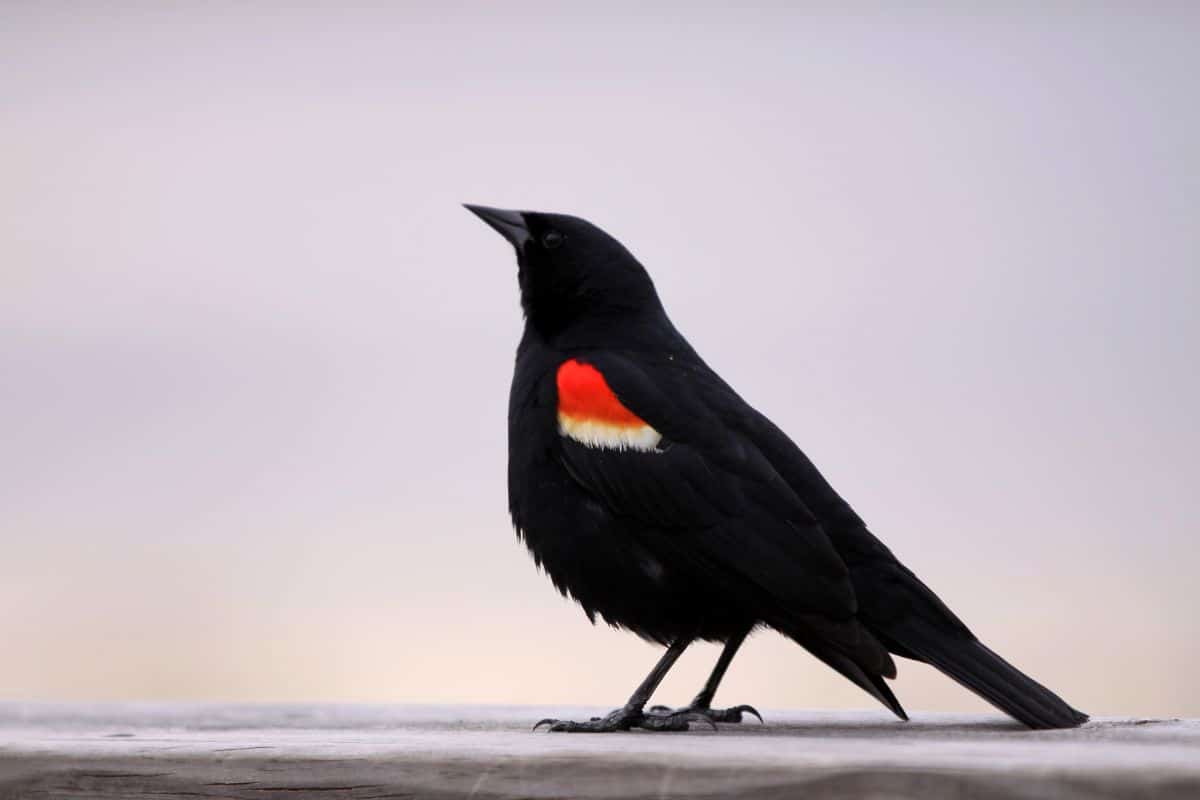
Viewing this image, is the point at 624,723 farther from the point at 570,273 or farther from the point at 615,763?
the point at 570,273

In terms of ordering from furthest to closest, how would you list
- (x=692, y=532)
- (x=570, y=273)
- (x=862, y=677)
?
(x=570, y=273)
(x=692, y=532)
(x=862, y=677)

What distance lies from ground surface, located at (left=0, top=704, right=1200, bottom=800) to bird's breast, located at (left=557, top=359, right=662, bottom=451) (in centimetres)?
83

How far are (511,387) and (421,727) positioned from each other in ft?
3.50

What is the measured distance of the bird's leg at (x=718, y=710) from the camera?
4.02 m

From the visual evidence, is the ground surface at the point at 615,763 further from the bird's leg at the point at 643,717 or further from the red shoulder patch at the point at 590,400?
A: the red shoulder patch at the point at 590,400

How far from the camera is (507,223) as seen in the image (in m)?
4.59

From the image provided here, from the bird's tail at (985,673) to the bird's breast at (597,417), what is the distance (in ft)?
2.57

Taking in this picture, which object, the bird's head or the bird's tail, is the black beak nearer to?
the bird's head

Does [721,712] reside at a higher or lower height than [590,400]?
lower

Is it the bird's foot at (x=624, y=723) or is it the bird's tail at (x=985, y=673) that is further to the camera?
the bird's foot at (x=624, y=723)

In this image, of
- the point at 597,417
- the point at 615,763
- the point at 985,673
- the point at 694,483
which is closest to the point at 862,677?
the point at 985,673

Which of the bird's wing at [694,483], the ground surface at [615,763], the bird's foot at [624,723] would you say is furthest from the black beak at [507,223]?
the ground surface at [615,763]

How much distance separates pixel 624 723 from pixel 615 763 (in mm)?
1169

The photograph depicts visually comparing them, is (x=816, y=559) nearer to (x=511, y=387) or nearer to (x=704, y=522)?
(x=704, y=522)
